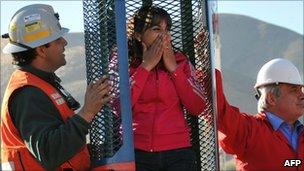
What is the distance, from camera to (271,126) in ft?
17.2

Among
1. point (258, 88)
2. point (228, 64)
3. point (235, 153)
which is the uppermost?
point (258, 88)

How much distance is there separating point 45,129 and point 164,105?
2.64 feet

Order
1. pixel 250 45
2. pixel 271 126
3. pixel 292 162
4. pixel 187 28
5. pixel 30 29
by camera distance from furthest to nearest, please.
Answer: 1. pixel 250 45
2. pixel 271 126
3. pixel 292 162
4. pixel 187 28
5. pixel 30 29

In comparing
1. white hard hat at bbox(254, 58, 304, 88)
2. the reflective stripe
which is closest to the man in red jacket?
white hard hat at bbox(254, 58, 304, 88)

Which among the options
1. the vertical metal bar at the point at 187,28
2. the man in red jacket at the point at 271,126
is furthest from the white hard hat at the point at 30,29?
the man in red jacket at the point at 271,126

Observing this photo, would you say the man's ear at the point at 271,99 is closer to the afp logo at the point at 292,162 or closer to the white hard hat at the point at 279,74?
the white hard hat at the point at 279,74

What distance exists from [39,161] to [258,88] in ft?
8.00

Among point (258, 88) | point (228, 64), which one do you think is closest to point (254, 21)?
point (228, 64)

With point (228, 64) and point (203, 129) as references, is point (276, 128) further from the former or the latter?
point (228, 64)

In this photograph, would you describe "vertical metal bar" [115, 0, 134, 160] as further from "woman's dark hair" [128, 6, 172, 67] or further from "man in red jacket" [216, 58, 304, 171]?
"man in red jacket" [216, 58, 304, 171]

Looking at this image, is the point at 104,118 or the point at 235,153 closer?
the point at 104,118

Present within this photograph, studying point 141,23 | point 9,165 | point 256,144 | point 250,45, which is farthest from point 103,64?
point 250,45

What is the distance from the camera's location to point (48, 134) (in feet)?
11.4

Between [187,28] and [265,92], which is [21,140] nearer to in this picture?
[187,28]
